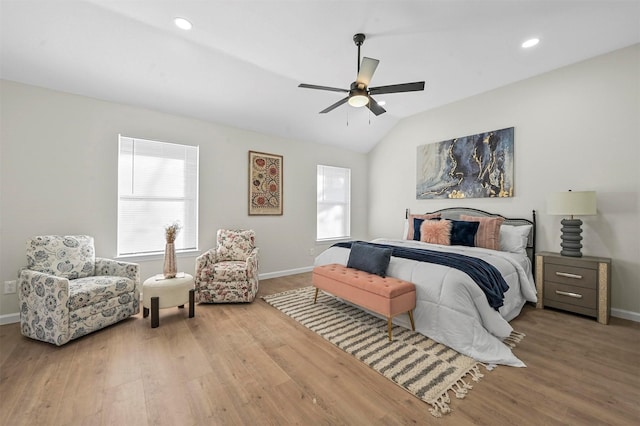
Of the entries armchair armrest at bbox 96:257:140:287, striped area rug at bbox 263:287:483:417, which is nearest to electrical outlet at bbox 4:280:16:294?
armchair armrest at bbox 96:257:140:287

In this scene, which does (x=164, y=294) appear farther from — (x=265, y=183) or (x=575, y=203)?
(x=575, y=203)

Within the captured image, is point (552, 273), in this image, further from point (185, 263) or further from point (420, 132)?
point (185, 263)

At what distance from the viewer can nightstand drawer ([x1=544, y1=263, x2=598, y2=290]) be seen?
291 centimetres

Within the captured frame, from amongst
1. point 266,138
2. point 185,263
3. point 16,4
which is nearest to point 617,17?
point 266,138

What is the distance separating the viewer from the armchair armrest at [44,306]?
230 cm

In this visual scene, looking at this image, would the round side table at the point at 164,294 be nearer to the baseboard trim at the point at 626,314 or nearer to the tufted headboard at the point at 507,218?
the tufted headboard at the point at 507,218

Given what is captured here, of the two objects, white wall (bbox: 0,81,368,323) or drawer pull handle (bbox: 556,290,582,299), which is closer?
white wall (bbox: 0,81,368,323)

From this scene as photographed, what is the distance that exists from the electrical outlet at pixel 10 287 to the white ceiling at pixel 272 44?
2.16 m

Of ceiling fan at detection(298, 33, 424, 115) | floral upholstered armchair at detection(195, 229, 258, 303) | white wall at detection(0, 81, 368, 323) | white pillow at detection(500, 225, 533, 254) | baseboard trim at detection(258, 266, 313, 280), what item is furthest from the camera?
baseboard trim at detection(258, 266, 313, 280)

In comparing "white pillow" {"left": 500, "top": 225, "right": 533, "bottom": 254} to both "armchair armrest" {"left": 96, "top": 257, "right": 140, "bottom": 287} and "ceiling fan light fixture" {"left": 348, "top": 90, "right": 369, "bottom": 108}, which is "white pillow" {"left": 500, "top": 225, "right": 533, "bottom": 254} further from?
"armchair armrest" {"left": 96, "top": 257, "right": 140, "bottom": 287}

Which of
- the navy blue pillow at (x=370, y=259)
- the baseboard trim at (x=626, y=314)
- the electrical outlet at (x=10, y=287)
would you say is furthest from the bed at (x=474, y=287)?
the electrical outlet at (x=10, y=287)

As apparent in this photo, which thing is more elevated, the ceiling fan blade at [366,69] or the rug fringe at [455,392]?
the ceiling fan blade at [366,69]

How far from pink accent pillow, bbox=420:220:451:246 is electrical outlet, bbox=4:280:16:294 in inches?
197

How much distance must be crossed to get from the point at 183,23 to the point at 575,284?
5012 mm
